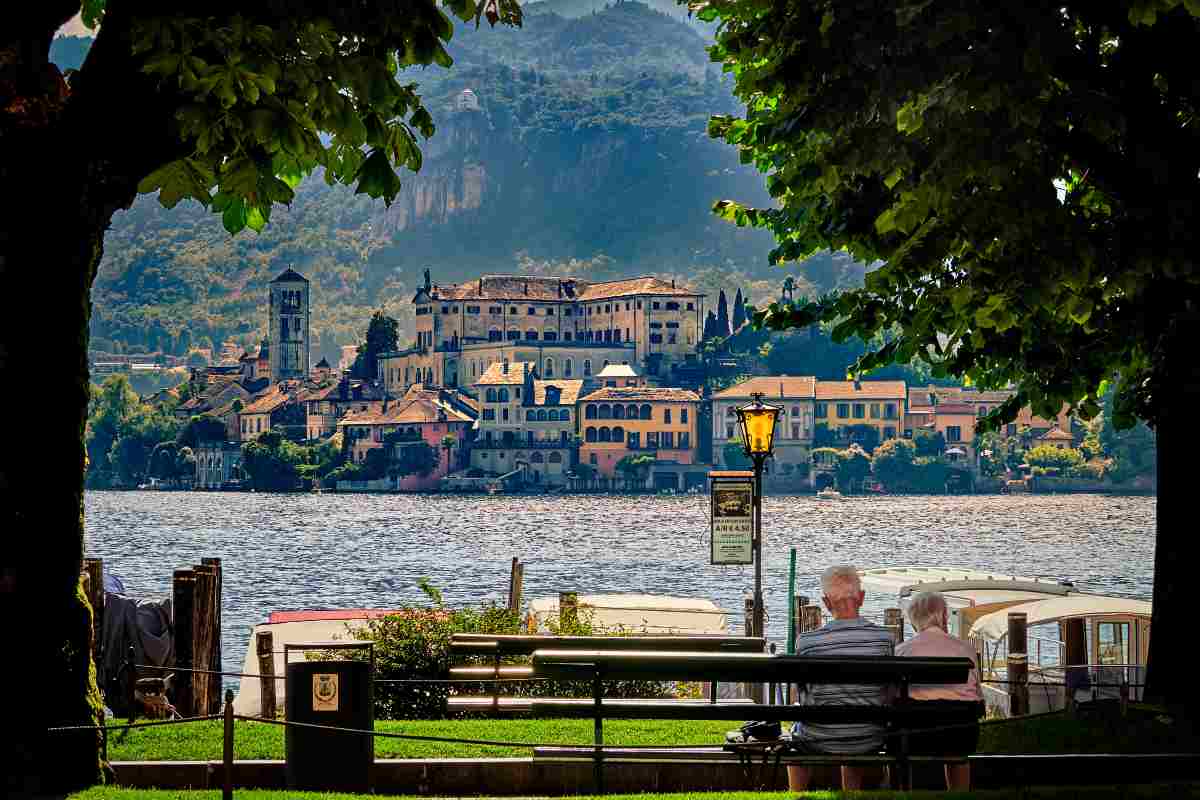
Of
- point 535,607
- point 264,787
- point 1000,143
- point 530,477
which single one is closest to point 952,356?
point 1000,143

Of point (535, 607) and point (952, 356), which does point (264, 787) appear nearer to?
A: point (952, 356)

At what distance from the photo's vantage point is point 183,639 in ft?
55.2

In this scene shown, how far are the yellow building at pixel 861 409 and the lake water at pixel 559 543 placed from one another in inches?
302

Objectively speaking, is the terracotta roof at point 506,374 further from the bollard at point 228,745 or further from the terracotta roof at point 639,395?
the bollard at point 228,745

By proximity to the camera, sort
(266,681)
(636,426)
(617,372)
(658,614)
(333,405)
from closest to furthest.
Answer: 1. (266,681)
2. (658,614)
3. (636,426)
4. (617,372)
5. (333,405)

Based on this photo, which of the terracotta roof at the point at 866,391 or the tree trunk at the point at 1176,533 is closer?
the tree trunk at the point at 1176,533

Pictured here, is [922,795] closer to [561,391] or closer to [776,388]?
[561,391]

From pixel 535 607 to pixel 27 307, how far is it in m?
25.9

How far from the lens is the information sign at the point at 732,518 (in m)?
17.0

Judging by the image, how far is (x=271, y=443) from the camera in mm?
165750

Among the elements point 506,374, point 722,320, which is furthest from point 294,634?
point 722,320

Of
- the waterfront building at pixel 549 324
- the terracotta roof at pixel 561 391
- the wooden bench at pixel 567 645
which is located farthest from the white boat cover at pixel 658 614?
the waterfront building at pixel 549 324

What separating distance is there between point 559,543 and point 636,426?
51318mm

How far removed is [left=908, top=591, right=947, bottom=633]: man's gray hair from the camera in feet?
27.2
